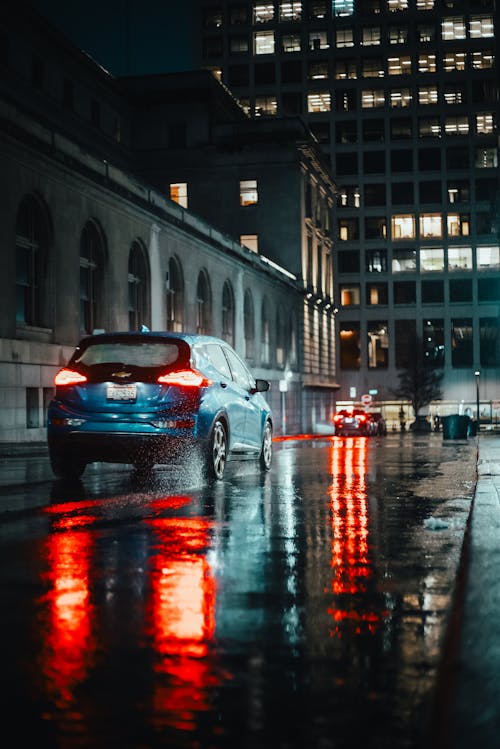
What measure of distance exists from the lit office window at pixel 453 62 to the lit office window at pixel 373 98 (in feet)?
21.1

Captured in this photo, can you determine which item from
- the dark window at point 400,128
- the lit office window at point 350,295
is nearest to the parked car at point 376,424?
the lit office window at point 350,295

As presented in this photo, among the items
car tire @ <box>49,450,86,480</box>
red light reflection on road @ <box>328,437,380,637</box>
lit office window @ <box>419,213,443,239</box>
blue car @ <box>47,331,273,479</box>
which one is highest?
lit office window @ <box>419,213,443,239</box>

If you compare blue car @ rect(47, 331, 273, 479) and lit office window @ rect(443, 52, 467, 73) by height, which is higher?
lit office window @ rect(443, 52, 467, 73)

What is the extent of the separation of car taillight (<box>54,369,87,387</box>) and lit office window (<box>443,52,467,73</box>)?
92264mm

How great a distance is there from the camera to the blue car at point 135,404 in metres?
12.1

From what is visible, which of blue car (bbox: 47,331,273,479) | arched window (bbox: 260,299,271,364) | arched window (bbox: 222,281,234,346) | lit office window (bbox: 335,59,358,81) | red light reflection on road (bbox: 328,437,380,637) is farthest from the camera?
lit office window (bbox: 335,59,358,81)

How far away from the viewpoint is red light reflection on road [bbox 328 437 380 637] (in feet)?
16.9

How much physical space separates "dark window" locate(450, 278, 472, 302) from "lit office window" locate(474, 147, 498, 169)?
10.8m

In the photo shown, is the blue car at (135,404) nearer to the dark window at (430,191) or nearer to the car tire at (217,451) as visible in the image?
the car tire at (217,451)

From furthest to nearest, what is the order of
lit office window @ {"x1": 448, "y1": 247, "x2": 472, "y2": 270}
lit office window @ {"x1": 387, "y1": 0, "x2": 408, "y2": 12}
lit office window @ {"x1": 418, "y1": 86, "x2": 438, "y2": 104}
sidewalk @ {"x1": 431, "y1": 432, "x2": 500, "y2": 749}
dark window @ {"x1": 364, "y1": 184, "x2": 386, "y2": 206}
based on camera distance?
lit office window @ {"x1": 387, "y1": 0, "x2": 408, "y2": 12}
dark window @ {"x1": 364, "y1": 184, "x2": 386, "y2": 206}
lit office window @ {"x1": 418, "y1": 86, "x2": 438, "y2": 104}
lit office window @ {"x1": 448, "y1": 247, "x2": 472, "y2": 270}
sidewalk @ {"x1": 431, "y1": 432, "x2": 500, "y2": 749}

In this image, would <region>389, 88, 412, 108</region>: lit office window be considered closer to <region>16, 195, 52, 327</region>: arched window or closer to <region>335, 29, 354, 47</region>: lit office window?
<region>335, 29, 354, 47</region>: lit office window

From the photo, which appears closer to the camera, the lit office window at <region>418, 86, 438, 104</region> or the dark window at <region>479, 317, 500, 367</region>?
the dark window at <region>479, 317, 500, 367</region>

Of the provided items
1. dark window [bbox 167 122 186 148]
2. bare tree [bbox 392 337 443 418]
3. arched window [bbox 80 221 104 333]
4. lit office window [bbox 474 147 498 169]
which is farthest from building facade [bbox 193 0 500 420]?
arched window [bbox 80 221 104 333]

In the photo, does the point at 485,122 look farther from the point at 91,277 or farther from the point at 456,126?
the point at 91,277
